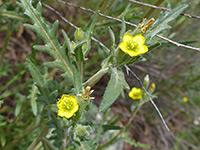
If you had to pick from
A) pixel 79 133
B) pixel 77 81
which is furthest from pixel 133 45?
pixel 79 133

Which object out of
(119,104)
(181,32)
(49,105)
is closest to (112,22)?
(49,105)

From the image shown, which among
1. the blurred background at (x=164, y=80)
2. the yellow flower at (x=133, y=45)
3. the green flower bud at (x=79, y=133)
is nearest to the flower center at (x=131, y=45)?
the yellow flower at (x=133, y=45)

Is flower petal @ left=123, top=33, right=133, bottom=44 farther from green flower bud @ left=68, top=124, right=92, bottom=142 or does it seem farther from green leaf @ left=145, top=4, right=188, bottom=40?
green flower bud @ left=68, top=124, right=92, bottom=142

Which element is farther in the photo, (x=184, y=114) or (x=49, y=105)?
(x=184, y=114)

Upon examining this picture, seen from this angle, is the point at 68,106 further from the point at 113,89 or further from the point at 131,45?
the point at 131,45

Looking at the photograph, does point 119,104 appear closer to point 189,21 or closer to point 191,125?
point 191,125
